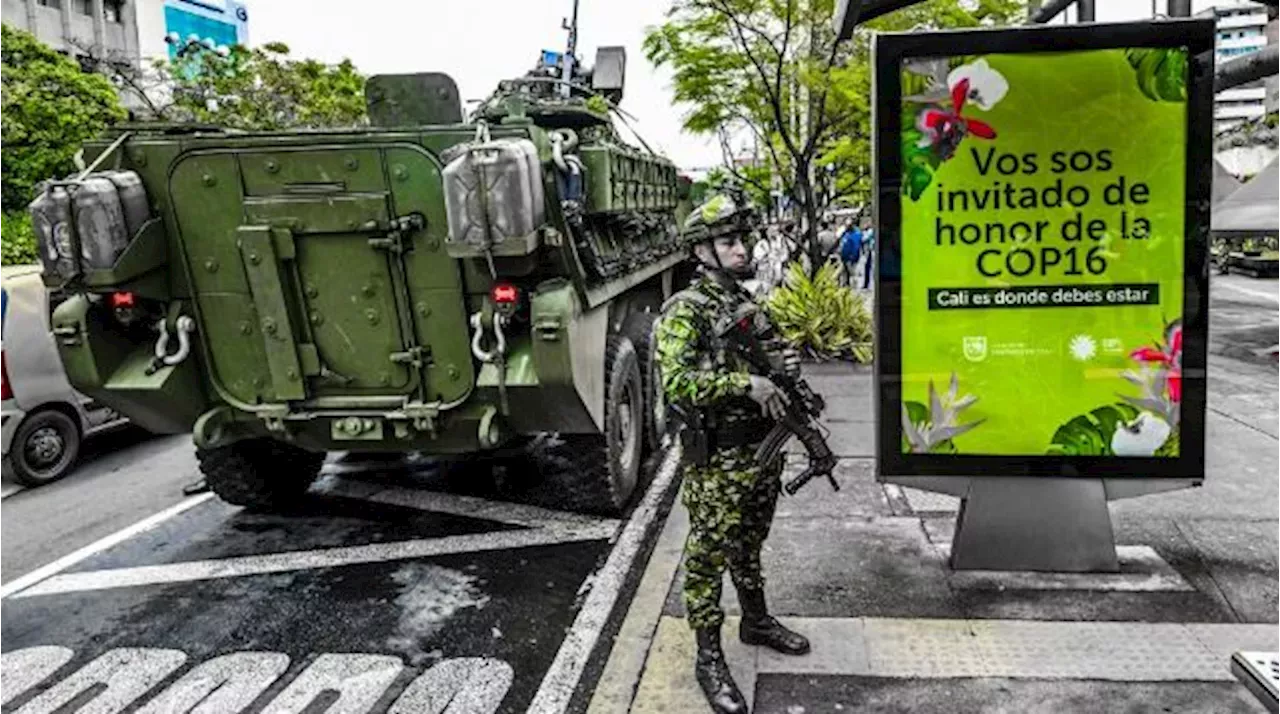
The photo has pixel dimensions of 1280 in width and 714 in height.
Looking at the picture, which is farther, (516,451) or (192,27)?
(192,27)

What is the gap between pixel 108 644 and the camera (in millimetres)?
5008

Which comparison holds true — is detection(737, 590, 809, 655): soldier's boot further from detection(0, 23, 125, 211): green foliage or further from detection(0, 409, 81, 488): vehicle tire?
detection(0, 23, 125, 211): green foliage

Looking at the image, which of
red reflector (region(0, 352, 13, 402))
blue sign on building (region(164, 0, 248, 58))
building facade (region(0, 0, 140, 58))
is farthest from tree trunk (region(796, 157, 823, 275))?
blue sign on building (region(164, 0, 248, 58))

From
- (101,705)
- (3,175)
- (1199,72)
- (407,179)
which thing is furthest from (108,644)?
(3,175)

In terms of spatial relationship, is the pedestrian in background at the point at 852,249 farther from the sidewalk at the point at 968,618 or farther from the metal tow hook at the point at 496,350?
the metal tow hook at the point at 496,350

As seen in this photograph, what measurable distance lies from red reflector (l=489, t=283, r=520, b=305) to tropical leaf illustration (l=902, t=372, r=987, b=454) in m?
2.09

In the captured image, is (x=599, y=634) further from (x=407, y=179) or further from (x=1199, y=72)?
(x=1199, y=72)

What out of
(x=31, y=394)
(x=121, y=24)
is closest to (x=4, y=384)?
(x=31, y=394)

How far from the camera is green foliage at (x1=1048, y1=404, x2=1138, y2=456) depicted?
4.77m

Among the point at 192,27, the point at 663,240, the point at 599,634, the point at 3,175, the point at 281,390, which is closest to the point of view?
the point at 599,634

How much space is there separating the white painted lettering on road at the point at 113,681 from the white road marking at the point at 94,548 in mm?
1380

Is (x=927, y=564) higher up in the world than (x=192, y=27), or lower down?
lower down

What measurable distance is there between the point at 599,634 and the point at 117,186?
11.5ft

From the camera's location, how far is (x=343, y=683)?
14.8 ft
